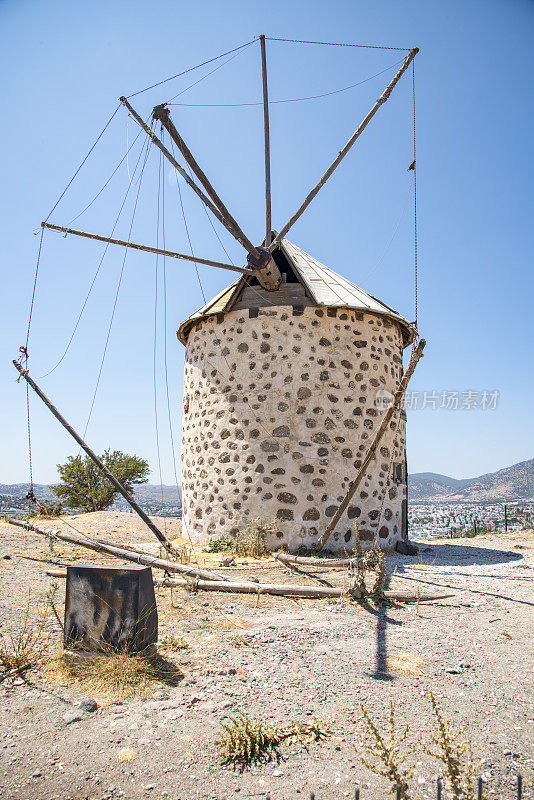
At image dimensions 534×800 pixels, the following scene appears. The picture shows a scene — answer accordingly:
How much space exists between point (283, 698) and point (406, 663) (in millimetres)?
1085

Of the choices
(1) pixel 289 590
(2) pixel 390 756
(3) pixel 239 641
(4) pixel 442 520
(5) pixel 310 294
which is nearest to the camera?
(2) pixel 390 756

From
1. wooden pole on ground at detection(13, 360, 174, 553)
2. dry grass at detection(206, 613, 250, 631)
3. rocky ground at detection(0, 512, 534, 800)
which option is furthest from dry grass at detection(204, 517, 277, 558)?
dry grass at detection(206, 613, 250, 631)

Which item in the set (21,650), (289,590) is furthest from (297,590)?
(21,650)

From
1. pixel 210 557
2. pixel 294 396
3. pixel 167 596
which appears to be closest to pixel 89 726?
pixel 167 596

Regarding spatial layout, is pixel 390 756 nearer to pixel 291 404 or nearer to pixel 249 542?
pixel 249 542

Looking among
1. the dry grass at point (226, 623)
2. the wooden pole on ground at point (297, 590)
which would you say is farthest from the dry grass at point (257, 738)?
the wooden pole on ground at point (297, 590)

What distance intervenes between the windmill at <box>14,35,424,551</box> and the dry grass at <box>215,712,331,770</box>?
16.2ft

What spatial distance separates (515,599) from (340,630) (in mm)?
2318

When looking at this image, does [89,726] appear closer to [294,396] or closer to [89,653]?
[89,653]

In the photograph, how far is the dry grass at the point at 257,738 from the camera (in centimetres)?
244

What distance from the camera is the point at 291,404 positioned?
28.1 feet

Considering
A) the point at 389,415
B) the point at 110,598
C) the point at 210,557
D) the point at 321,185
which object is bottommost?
the point at 210,557

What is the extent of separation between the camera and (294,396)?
Answer: 28.3 feet

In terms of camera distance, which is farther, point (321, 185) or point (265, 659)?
point (321, 185)
